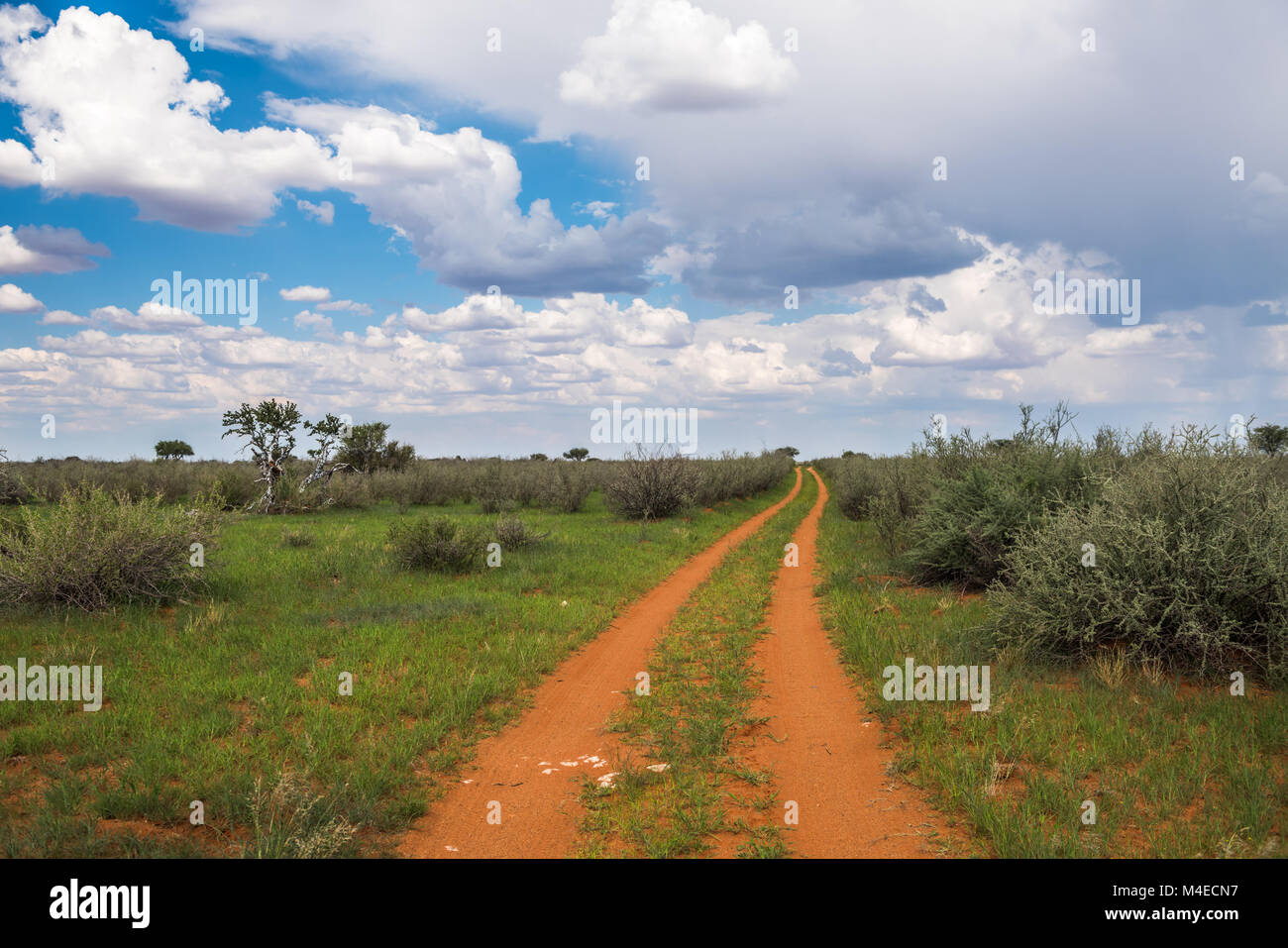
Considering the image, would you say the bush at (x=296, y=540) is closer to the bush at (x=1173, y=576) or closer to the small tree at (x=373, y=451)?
the bush at (x=1173, y=576)

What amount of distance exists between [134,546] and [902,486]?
49.0 ft

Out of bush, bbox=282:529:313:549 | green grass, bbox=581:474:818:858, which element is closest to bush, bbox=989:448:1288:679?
green grass, bbox=581:474:818:858

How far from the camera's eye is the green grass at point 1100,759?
4.36 m

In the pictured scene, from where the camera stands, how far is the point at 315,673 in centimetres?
758

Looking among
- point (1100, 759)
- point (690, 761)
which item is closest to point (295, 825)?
point (690, 761)

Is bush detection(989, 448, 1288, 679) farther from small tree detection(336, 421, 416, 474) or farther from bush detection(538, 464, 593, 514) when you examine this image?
small tree detection(336, 421, 416, 474)

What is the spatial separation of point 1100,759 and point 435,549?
11249mm

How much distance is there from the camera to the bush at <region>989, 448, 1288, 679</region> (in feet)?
21.7

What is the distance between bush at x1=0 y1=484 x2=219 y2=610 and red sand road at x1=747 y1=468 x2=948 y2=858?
8787mm

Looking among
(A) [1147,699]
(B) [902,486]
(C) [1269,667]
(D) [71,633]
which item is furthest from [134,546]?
(B) [902,486]

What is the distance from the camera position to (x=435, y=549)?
13453 millimetres

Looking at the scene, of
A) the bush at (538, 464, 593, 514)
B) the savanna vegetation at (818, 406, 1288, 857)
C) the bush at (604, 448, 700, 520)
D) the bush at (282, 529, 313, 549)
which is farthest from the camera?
the bush at (538, 464, 593, 514)
